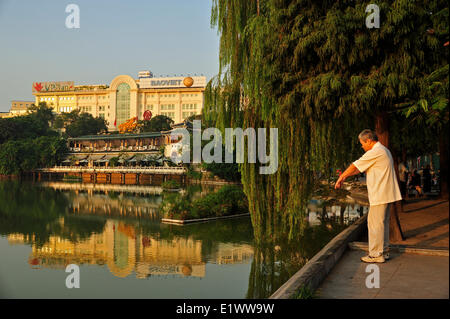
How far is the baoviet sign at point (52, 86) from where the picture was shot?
125000 mm

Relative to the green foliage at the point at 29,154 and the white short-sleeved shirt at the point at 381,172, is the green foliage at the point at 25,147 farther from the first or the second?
the white short-sleeved shirt at the point at 381,172

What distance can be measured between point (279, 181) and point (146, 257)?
618 centimetres

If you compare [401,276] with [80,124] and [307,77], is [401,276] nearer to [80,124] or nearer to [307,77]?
[307,77]

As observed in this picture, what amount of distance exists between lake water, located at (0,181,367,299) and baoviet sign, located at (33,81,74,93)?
370ft

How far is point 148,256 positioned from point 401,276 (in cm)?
1020

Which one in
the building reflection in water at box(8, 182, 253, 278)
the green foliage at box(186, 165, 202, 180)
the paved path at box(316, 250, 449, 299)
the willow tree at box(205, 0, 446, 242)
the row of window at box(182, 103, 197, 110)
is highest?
the row of window at box(182, 103, 197, 110)

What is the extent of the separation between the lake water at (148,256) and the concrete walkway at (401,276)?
407 cm

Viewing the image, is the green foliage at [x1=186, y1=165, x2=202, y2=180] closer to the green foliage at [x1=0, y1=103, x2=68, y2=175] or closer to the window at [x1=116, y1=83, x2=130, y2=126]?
the green foliage at [x1=0, y1=103, x2=68, y2=175]

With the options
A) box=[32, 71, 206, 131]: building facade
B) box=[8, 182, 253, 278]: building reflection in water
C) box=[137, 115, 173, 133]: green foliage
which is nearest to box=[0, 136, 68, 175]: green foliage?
box=[137, 115, 173, 133]: green foliage

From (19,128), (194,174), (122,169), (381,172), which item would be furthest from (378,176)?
(19,128)

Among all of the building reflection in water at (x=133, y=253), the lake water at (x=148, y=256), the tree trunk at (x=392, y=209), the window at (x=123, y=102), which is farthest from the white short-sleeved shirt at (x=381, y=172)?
the window at (x=123, y=102)

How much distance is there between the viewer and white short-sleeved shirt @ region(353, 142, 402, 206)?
4.32 meters

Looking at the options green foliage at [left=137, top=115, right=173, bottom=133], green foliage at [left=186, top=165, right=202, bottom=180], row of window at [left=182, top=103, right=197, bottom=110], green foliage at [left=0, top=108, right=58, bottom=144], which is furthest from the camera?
row of window at [left=182, top=103, right=197, bottom=110]
